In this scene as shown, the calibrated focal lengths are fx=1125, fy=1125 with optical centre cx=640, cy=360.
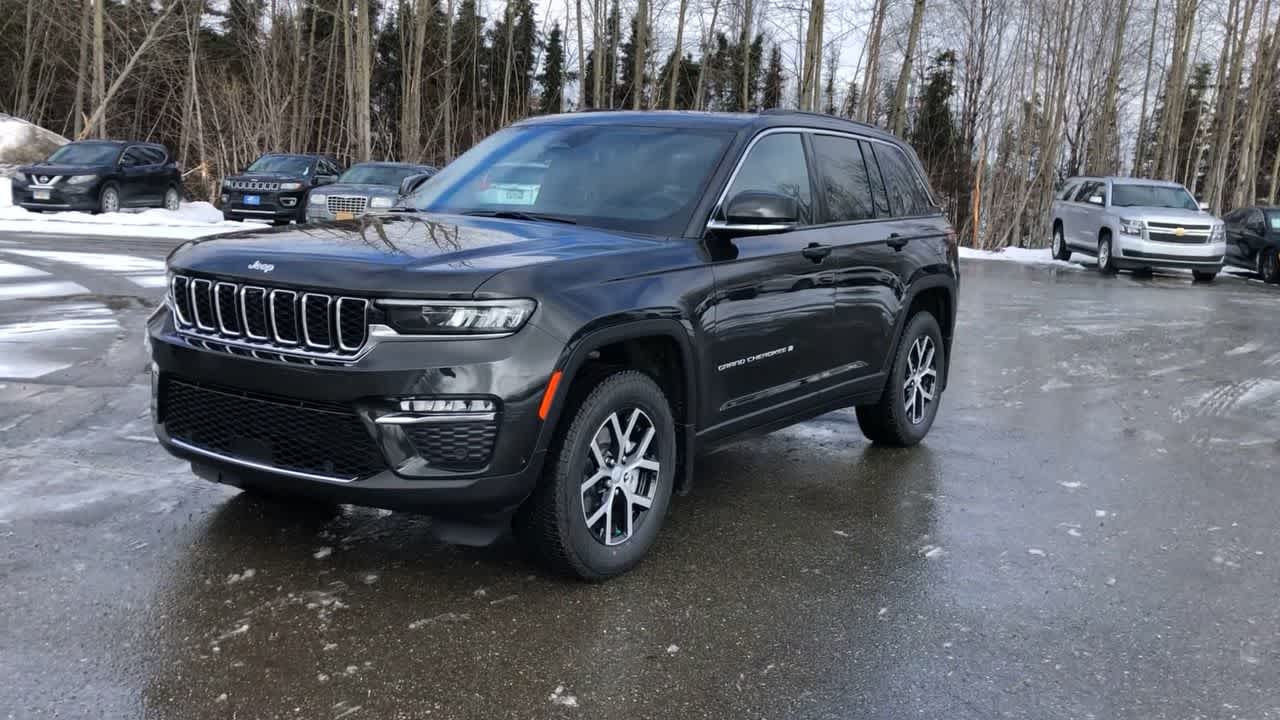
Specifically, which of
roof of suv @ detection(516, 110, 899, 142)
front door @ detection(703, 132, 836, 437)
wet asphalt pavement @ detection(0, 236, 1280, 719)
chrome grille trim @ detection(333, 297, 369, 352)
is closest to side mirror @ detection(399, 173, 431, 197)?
roof of suv @ detection(516, 110, 899, 142)

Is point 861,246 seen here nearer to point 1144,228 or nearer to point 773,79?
point 1144,228

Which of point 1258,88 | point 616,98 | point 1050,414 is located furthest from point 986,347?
point 616,98

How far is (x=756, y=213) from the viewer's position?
15.3 ft

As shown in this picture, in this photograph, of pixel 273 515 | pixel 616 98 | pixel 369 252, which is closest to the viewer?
pixel 369 252

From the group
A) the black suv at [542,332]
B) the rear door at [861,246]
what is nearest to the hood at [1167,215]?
the rear door at [861,246]

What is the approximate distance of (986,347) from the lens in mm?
11117

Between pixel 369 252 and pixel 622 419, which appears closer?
pixel 369 252

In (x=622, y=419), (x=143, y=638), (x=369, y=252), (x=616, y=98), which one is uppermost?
(x=616, y=98)

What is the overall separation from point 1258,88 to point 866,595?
4311cm

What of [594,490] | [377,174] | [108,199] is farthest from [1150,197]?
[108,199]

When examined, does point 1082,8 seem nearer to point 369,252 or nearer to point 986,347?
point 986,347

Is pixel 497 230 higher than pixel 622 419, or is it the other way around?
pixel 497 230

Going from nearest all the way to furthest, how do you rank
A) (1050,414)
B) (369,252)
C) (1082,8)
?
(369,252) → (1050,414) → (1082,8)

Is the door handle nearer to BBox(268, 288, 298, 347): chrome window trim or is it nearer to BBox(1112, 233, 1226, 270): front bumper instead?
BBox(268, 288, 298, 347): chrome window trim
